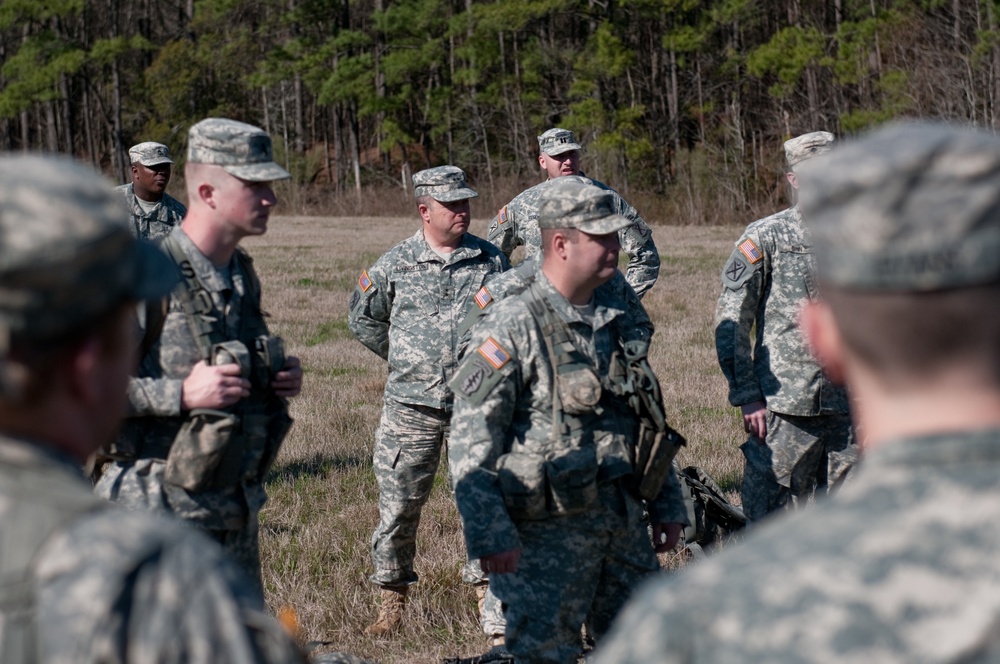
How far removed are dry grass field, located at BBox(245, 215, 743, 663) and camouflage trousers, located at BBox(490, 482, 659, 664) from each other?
1365 mm

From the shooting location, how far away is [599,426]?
4215 mm

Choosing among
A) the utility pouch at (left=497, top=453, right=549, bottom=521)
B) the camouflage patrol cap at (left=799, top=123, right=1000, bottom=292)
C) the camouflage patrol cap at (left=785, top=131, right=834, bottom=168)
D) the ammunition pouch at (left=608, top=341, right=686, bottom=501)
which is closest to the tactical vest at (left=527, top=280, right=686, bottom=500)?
the ammunition pouch at (left=608, top=341, right=686, bottom=501)

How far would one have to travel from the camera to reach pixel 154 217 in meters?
8.64

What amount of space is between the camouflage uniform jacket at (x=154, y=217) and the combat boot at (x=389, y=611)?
3.50 meters

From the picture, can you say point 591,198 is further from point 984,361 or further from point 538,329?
point 984,361

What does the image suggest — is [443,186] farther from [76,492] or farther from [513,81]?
[513,81]

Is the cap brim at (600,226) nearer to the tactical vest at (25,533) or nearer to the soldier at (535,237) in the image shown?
the tactical vest at (25,533)

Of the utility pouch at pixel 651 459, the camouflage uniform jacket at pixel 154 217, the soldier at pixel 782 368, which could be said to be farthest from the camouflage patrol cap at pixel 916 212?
the camouflage uniform jacket at pixel 154 217

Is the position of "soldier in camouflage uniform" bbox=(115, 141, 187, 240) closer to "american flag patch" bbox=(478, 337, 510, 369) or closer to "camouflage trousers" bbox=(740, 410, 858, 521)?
"camouflage trousers" bbox=(740, 410, 858, 521)

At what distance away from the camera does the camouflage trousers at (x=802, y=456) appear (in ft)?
19.1

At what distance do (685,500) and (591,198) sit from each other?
1189mm

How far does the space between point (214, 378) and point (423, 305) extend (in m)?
2.70

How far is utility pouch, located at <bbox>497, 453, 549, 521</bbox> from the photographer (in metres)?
4.08

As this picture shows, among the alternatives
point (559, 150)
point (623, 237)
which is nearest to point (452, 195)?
point (623, 237)
